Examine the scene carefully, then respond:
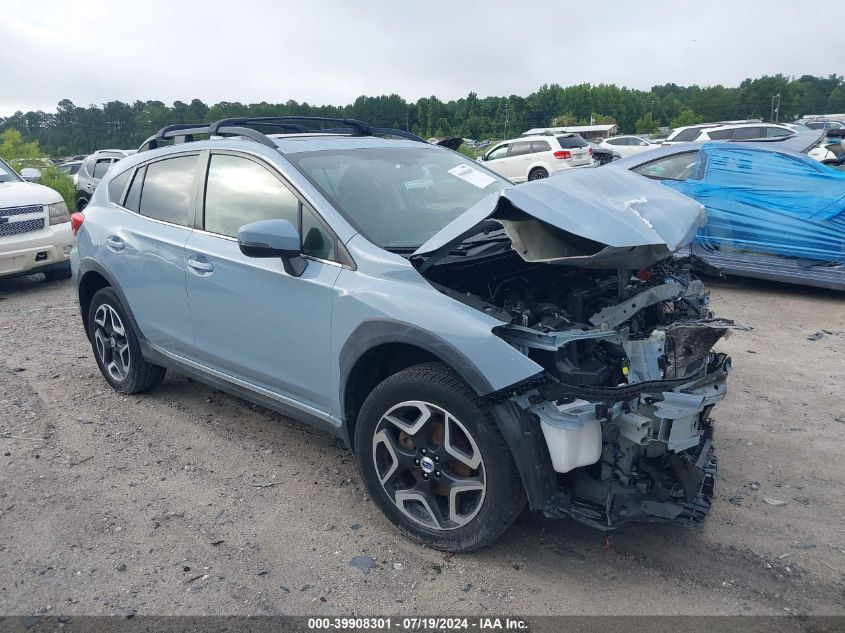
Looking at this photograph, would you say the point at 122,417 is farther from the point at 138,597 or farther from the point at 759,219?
the point at 759,219

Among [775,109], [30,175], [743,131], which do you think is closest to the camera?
[30,175]

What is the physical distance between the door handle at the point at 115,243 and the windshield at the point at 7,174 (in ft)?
19.8

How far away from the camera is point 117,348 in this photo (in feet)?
16.5

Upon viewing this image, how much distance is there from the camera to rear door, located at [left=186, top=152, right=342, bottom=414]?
11.1ft

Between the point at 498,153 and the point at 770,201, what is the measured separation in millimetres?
17306

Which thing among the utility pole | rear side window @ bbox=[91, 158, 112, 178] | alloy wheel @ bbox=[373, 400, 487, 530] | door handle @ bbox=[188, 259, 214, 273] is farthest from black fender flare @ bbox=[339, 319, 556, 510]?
the utility pole

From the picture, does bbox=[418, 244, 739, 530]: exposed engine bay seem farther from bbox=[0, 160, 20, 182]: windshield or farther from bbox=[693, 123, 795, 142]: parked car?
bbox=[693, 123, 795, 142]: parked car

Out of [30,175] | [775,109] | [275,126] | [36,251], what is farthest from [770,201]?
[775,109]

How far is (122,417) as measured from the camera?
15.5ft

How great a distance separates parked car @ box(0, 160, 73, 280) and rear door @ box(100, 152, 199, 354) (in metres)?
4.69

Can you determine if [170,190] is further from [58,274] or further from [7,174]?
[7,174]

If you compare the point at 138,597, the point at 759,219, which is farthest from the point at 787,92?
the point at 138,597

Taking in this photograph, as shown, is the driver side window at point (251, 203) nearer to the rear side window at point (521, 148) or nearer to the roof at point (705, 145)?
the roof at point (705, 145)

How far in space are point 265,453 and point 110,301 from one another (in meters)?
1.73
